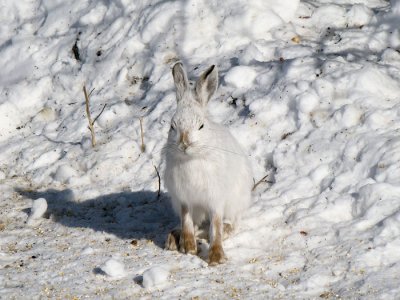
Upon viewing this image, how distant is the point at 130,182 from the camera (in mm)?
7062

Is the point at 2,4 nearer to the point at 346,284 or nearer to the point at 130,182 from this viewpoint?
the point at 130,182

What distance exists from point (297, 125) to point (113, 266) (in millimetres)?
2663

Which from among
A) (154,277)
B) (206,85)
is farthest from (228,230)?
(206,85)

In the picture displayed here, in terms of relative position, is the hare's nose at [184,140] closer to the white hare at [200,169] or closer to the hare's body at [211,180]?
the white hare at [200,169]

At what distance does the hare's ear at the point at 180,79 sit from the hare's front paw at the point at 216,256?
4.09ft

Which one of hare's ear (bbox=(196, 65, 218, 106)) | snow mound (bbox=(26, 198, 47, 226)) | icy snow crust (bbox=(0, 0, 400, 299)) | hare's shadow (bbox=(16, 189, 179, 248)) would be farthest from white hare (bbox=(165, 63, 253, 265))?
snow mound (bbox=(26, 198, 47, 226))

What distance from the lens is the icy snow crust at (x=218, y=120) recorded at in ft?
16.9

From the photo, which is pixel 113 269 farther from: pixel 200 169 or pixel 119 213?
pixel 119 213

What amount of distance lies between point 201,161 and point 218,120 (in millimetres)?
1915

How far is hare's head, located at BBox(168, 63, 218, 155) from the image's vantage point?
210 inches

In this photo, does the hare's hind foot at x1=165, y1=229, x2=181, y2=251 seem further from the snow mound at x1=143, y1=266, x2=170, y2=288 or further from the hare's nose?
the hare's nose

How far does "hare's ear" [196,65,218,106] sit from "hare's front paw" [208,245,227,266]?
1173mm

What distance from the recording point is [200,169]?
557cm

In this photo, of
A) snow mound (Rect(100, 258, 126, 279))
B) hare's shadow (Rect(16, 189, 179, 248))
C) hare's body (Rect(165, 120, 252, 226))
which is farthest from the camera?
Answer: hare's shadow (Rect(16, 189, 179, 248))
